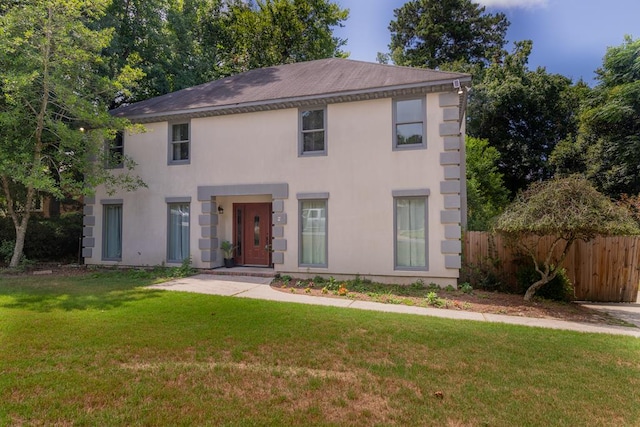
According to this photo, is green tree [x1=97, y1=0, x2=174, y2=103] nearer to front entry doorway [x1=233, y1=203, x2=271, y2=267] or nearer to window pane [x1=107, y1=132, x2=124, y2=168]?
window pane [x1=107, y1=132, x2=124, y2=168]

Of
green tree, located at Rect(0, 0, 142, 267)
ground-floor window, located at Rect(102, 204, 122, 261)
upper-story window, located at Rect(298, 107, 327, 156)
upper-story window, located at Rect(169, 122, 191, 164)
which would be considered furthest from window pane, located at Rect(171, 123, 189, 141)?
upper-story window, located at Rect(298, 107, 327, 156)

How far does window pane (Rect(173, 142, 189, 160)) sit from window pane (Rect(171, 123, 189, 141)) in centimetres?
20

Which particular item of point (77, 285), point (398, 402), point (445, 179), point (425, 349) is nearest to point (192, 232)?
point (77, 285)

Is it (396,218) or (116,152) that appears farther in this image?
(116,152)

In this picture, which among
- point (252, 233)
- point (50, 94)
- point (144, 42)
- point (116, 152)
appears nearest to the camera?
point (50, 94)

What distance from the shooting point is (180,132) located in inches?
517

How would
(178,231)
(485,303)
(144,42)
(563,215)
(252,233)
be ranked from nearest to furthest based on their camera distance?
(563,215)
(485,303)
(178,231)
(252,233)
(144,42)

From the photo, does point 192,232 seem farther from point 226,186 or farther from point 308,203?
point 308,203

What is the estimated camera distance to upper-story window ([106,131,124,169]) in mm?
13172

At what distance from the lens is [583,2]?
27.1 feet

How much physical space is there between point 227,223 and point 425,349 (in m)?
9.47

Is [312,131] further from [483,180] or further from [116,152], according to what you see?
[483,180]

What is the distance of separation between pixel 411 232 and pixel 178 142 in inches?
335

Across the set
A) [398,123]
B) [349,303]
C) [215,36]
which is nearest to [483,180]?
[398,123]
